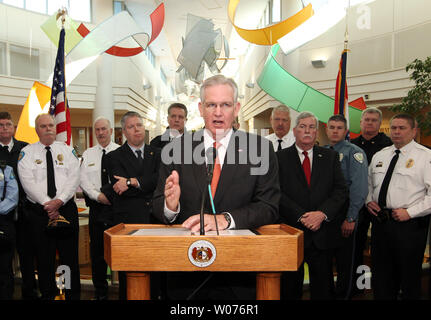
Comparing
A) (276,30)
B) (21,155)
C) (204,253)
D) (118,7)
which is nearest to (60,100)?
(21,155)

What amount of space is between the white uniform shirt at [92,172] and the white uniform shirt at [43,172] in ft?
0.95

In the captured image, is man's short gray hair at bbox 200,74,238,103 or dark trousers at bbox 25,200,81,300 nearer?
man's short gray hair at bbox 200,74,238,103

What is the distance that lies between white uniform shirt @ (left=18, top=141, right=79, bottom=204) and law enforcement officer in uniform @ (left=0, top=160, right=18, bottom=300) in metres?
0.14

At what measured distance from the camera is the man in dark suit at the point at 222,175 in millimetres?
1403

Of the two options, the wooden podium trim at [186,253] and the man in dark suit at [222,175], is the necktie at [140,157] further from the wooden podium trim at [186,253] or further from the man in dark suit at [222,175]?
the wooden podium trim at [186,253]

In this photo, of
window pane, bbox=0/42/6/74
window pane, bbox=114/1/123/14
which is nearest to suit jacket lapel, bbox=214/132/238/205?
window pane, bbox=114/1/123/14

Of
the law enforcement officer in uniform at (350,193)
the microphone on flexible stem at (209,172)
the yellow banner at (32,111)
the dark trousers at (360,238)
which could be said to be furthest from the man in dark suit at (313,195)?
the yellow banner at (32,111)

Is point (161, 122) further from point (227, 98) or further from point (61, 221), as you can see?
point (227, 98)

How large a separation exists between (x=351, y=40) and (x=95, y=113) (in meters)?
7.74

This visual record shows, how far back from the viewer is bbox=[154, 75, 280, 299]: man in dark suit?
1403 mm

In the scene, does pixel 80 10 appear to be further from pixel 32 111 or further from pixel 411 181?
pixel 411 181

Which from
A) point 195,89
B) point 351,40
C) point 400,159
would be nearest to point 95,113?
point 195,89

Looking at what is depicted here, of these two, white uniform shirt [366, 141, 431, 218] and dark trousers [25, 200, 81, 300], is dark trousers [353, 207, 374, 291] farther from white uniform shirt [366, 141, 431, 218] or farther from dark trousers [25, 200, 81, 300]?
dark trousers [25, 200, 81, 300]

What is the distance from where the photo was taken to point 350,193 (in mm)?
2906
